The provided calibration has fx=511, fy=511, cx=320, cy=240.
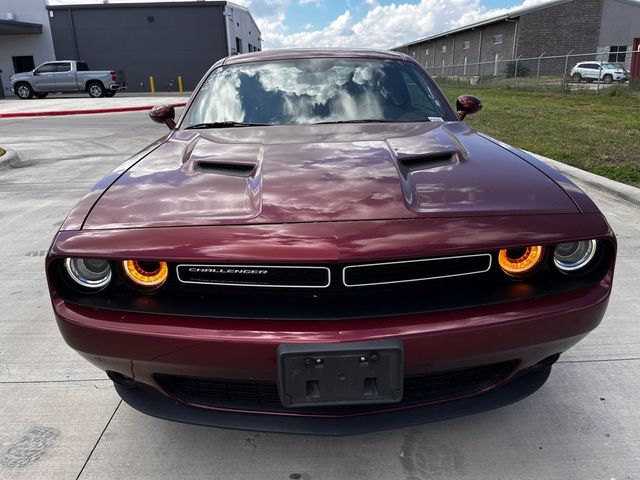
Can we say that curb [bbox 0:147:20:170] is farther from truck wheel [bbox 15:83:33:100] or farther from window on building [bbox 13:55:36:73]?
window on building [bbox 13:55:36:73]

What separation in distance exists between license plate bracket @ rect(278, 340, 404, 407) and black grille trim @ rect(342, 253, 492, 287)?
0.67 feet

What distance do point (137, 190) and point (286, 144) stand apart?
2.24 ft

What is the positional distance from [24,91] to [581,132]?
80.3ft

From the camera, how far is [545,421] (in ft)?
6.59

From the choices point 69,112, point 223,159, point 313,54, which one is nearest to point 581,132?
point 313,54

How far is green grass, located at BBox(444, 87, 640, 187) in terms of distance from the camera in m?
6.27

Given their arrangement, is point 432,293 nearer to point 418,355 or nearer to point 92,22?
point 418,355

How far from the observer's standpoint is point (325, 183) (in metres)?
1.74

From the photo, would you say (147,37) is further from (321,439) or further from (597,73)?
(321,439)

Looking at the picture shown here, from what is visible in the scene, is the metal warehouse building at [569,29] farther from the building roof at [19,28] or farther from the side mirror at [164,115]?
the side mirror at [164,115]

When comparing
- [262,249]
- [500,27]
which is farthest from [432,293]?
[500,27]

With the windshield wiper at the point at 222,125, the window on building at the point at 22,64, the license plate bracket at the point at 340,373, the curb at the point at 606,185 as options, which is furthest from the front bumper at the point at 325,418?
the window on building at the point at 22,64

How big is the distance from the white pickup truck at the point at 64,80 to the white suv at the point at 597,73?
2213 cm

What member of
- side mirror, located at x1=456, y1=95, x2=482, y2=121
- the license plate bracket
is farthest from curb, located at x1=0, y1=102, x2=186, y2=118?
the license plate bracket
